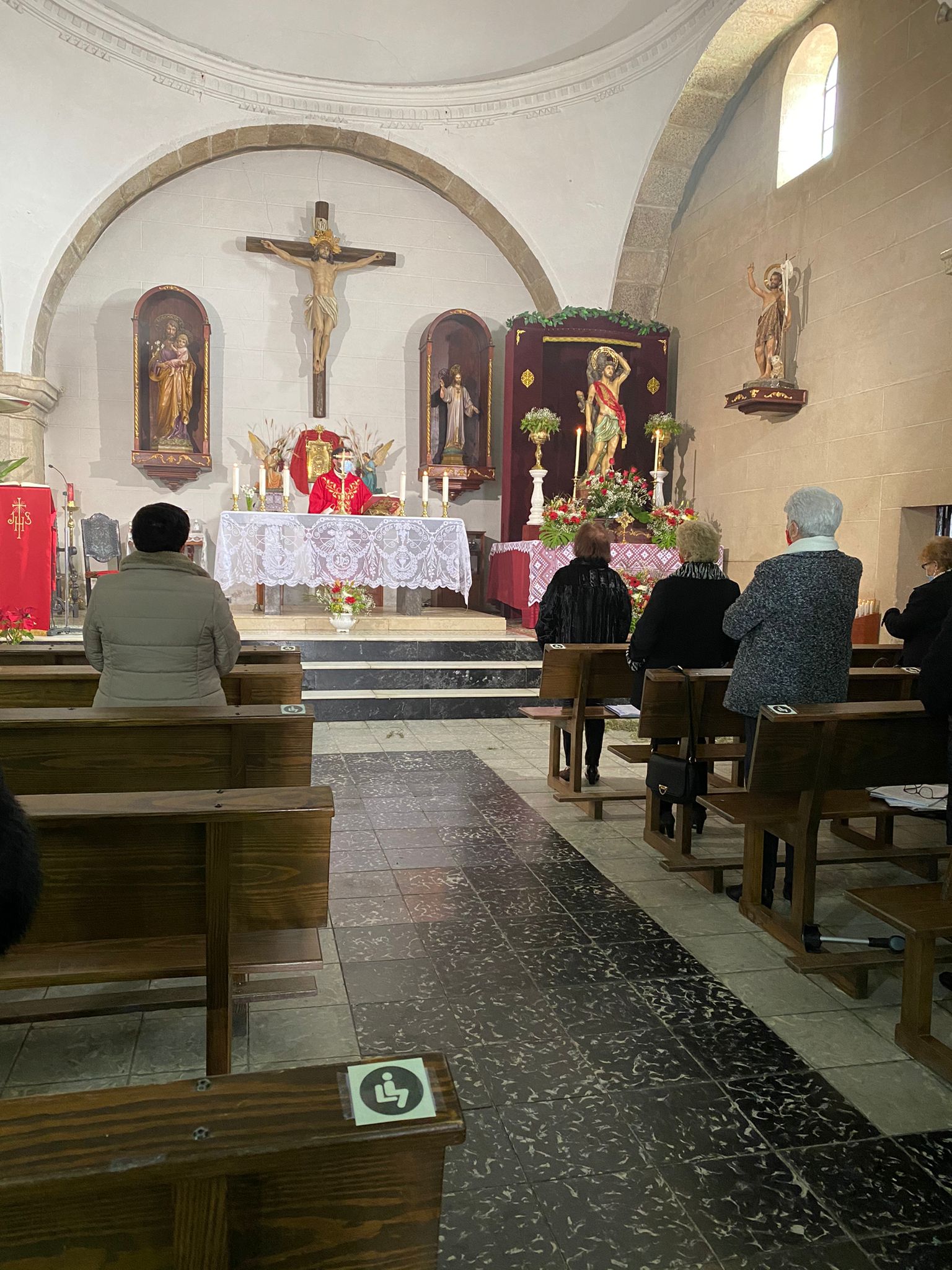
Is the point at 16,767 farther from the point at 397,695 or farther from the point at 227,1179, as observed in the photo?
the point at 397,695

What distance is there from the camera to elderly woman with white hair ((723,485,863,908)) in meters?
3.37

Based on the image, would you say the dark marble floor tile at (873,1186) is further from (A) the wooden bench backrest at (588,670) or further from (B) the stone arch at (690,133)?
(B) the stone arch at (690,133)

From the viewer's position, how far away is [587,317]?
36.8 ft

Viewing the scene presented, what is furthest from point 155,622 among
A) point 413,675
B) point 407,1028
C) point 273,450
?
point 273,450

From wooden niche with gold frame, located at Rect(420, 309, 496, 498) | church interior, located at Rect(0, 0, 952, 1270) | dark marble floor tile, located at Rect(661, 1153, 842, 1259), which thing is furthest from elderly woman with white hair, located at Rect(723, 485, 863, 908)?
wooden niche with gold frame, located at Rect(420, 309, 496, 498)

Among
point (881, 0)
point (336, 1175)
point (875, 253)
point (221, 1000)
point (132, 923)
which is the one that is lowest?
point (221, 1000)

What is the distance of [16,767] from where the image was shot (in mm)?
2795

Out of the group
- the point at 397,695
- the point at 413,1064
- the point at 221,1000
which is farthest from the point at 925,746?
the point at 397,695

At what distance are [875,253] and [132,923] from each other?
7848 mm

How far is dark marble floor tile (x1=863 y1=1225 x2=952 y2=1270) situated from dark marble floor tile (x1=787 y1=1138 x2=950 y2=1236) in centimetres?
3

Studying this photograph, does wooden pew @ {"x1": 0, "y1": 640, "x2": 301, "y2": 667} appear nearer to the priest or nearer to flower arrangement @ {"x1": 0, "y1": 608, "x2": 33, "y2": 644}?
flower arrangement @ {"x1": 0, "y1": 608, "x2": 33, "y2": 644}

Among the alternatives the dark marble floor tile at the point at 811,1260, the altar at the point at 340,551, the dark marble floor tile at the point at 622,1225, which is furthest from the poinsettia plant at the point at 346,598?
the dark marble floor tile at the point at 811,1260

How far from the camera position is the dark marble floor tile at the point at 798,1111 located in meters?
2.25

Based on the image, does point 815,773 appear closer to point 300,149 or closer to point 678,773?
point 678,773
